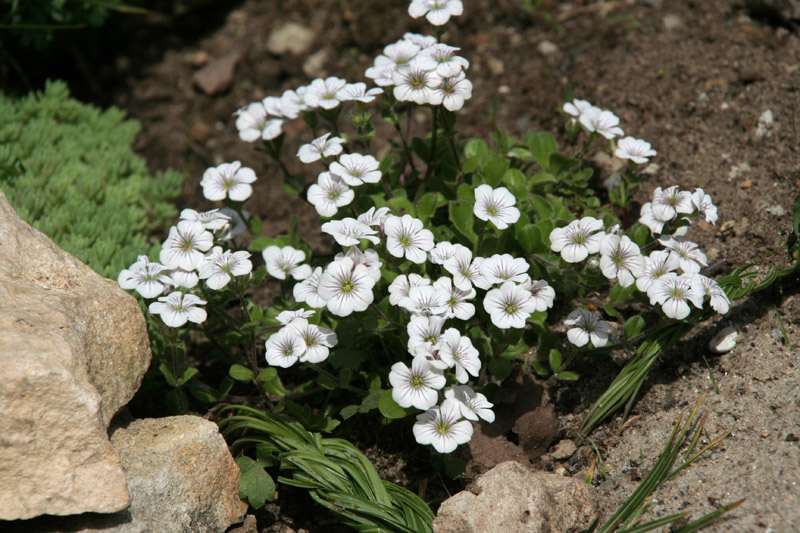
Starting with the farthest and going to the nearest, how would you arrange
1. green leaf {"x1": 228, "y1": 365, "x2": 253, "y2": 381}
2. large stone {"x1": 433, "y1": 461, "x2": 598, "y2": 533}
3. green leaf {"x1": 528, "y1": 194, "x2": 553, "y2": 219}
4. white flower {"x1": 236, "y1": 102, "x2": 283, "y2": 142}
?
1. white flower {"x1": 236, "y1": 102, "x2": 283, "y2": 142}
2. green leaf {"x1": 528, "y1": 194, "x2": 553, "y2": 219}
3. green leaf {"x1": 228, "y1": 365, "x2": 253, "y2": 381}
4. large stone {"x1": 433, "y1": 461, "x2": 598, "y2": 533}

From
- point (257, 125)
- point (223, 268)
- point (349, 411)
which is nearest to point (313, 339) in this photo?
point (349, 411)

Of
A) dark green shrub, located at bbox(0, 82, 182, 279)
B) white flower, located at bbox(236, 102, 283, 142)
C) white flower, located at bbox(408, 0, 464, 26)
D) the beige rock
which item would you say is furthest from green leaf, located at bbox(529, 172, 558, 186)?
the beige rock

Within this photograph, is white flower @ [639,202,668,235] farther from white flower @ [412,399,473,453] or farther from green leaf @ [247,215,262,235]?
green leaf @ [247,215,262,235]

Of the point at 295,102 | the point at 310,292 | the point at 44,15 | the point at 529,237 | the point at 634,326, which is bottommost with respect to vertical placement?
the point at 634,326

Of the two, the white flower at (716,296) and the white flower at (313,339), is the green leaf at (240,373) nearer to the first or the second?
the white flower at (313,339)

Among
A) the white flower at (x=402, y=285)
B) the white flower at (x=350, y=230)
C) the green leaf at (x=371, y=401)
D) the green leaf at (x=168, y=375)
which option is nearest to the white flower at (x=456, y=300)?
the white flower at (x=402, y=285)

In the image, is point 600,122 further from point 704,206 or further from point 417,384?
point 417,384

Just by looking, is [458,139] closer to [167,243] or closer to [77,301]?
[167,243]
